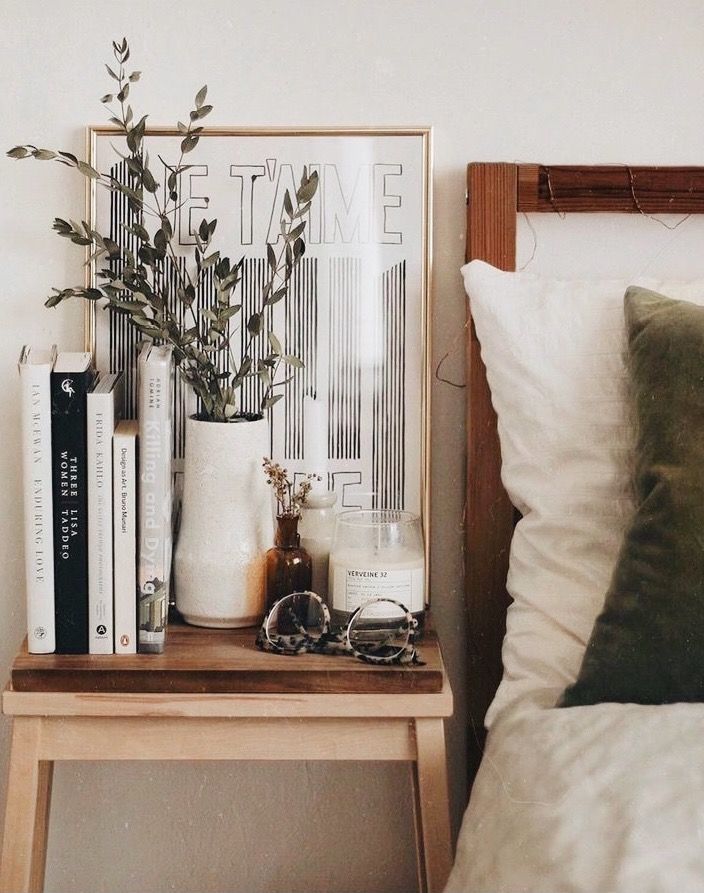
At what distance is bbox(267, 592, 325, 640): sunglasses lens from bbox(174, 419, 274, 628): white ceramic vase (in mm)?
49

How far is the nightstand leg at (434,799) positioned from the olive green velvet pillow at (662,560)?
0.48 ft

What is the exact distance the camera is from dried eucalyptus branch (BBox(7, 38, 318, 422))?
1.16 m

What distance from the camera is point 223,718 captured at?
1056 millimetres

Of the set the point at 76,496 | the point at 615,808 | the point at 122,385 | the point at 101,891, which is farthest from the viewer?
the point at 101,891

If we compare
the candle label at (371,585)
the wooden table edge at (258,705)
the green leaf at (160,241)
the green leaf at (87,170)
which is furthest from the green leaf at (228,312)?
the wooden table edge at (258,705)

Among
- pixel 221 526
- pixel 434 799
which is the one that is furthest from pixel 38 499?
pixel 434 799

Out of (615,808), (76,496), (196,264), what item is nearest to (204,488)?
(76,496)

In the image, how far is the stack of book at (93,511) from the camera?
3.55 feet

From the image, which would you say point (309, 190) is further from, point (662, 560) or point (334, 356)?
point (662, 560)

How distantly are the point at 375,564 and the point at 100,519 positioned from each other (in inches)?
12.9

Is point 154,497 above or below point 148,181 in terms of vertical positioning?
below

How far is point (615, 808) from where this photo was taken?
788mm

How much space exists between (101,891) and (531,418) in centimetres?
93

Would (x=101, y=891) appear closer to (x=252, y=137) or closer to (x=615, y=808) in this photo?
(x=615, y=808)
